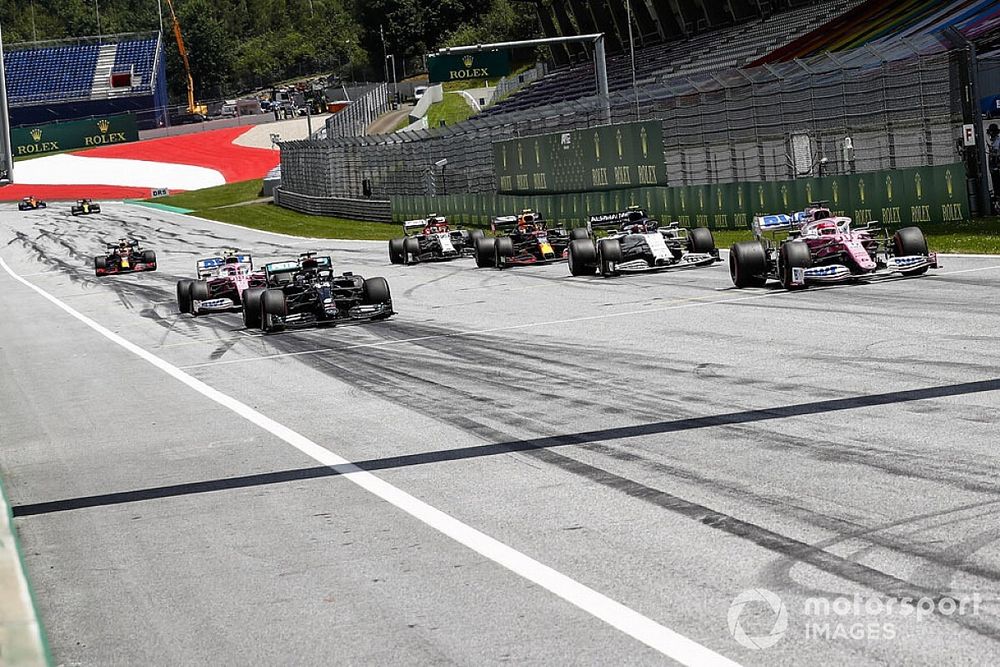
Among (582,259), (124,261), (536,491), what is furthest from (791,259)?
(124,261)

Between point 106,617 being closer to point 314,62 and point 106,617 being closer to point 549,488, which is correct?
point 549,488

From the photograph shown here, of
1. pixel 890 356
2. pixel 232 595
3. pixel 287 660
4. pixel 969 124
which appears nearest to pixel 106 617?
pixel 232 595

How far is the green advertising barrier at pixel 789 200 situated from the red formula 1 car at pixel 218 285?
1070cm

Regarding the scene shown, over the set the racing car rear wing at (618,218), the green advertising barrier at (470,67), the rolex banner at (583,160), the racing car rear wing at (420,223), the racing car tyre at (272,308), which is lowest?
the racing car tyre at (272,308)

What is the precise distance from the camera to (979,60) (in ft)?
77.3

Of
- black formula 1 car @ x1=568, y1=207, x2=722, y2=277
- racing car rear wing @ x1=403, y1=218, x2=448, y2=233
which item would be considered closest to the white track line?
black formula 1 car @ x1=568, y1=207, x2=722, y2=277

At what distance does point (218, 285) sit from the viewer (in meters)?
22.5

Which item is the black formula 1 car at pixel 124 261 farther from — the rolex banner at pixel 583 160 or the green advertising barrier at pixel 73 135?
the green advertising barrier at pixel 73 135

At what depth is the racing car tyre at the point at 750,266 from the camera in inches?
674

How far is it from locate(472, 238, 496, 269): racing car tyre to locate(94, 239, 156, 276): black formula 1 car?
14.4 meters

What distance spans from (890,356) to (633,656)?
22.0 feet

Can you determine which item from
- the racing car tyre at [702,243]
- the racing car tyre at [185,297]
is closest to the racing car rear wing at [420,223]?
the racing car tyre at [185,297]

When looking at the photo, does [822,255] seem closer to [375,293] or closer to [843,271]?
[843,271]

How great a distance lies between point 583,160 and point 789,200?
11961 millimetres
